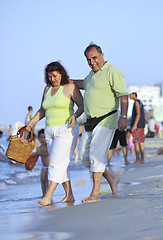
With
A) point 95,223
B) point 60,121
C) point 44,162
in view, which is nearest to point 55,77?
point 60,121

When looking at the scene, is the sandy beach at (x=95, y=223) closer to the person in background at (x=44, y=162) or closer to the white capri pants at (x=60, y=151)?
the white capri pants at (x=60, y=151)

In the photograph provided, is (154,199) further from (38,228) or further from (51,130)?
(51,130)

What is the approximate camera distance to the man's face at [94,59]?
4613 mm

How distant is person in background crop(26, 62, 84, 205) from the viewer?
4754 mm

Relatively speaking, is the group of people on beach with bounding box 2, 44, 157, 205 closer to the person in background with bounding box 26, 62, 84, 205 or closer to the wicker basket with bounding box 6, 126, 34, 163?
the person in background with bounding box 26, 62, 84, 205

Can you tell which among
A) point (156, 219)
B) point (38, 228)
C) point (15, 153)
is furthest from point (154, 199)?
point (15, 153)

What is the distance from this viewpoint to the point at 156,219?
2.73 m

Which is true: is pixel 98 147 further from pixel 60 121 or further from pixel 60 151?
pixel 60 121

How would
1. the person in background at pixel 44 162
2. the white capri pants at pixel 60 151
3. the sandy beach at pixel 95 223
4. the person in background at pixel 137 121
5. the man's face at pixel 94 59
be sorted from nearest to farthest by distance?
the sandy beach at pixel 95 223, the man's face at pixel 94 59, the white capri pants at pixel 60 151, the person in background at pixel 44 162, the person in background at pixel 137 121

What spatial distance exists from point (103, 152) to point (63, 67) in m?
1.09

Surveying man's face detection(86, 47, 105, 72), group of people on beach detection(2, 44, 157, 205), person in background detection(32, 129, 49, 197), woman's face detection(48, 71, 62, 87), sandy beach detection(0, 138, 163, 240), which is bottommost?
person in background detection(32, 129, 49, 197)

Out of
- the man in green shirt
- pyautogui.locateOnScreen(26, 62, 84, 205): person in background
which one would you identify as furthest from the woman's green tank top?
the man in green shirt

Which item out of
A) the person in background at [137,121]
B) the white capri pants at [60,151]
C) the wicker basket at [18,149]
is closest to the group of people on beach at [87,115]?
the white capri pants at [60,151]

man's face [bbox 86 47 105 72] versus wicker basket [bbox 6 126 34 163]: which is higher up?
man's face [bbox 86 47 105 72]
